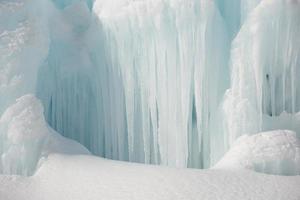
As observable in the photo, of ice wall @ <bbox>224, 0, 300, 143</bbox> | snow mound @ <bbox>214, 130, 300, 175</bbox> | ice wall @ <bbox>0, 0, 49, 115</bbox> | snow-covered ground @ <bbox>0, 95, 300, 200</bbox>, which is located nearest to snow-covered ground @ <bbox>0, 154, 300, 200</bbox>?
snow-covered ground @ <bbox>0, 95, 300, 200</bbox>

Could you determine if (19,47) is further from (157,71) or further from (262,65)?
(262,65)

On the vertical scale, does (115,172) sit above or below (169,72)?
below

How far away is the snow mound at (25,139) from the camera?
556cm

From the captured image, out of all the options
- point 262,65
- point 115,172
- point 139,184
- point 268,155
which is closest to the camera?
Result: point 139,184

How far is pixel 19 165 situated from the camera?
5.56m

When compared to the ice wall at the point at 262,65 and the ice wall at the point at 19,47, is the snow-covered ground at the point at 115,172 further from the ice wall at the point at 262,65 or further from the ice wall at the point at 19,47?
the ice wall at the point at 262,65

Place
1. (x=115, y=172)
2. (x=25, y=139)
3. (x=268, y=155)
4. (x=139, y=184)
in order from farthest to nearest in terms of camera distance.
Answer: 1. (x=25, y=139)
2. (x=268, y=155)
3. (x=115, y=172)
4. (x=139, y=184)

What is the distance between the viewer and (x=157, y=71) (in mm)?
6441

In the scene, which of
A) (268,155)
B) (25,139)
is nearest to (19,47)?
(25,139)

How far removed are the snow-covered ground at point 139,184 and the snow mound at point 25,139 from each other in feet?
0.74

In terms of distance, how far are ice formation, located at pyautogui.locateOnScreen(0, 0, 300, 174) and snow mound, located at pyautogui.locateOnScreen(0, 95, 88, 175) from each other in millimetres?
100

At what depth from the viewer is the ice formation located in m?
6.03

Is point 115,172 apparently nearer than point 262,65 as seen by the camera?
Yes

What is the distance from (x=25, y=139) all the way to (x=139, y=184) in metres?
1.48
